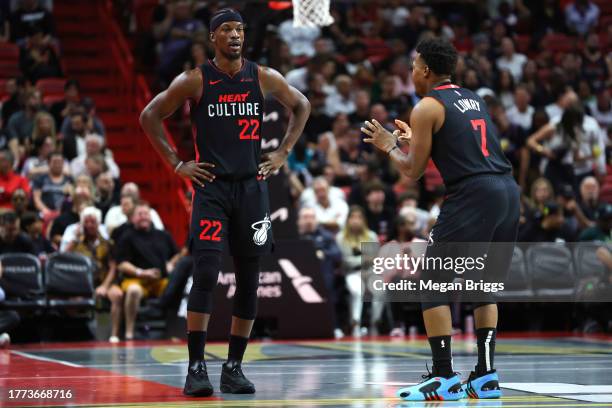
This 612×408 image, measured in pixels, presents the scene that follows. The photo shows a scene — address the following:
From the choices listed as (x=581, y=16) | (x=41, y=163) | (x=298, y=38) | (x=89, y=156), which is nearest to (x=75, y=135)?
(x=89, y=156)

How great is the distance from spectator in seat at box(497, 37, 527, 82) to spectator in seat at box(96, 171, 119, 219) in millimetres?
8560

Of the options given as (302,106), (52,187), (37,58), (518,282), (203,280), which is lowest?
(203,280)

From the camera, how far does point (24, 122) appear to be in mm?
17250

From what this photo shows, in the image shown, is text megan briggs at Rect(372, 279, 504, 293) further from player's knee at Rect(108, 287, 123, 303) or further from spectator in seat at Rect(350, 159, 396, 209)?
spectator in seat at Rect(350, 159, 396, 209)

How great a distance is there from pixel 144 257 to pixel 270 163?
23.4 feet

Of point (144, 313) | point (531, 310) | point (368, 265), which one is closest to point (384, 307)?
point (368, 265)

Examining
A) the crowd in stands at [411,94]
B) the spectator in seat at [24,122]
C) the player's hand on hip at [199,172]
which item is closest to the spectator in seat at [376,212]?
the crowd in stands at [411,94]

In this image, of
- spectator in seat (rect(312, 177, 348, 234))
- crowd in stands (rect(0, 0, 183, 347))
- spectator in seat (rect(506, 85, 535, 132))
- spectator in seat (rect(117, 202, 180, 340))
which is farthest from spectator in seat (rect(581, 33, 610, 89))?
spectator in seat (rect(117, 202, 180, 340))

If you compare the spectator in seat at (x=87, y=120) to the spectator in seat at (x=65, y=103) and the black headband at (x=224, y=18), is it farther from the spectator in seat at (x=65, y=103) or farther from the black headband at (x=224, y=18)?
the black headband at (x=224, y=18)

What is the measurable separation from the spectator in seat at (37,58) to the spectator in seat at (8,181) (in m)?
3.50

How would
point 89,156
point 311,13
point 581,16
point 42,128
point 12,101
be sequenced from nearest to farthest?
→ 1. point 311,13
2. point 89,156
3. point 42,128
4. point 12,101
5. point 581,16

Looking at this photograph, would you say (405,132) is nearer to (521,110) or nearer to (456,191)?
(456,191)

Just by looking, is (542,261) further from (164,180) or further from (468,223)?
(468,223)

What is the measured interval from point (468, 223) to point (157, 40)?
13198 mm
